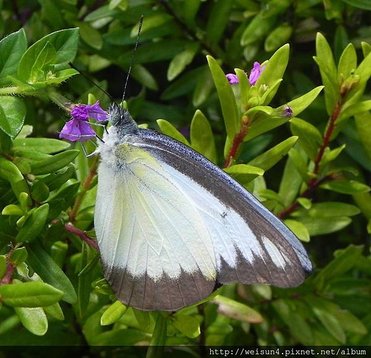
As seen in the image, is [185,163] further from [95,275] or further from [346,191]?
[346,191]

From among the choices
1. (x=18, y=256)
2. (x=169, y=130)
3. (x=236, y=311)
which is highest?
(x=169, y=130)

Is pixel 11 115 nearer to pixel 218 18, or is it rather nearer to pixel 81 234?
pixel 81 234

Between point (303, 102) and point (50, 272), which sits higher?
point (303, 102)

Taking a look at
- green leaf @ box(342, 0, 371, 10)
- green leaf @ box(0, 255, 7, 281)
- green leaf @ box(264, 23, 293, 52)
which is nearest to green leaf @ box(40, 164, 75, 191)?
green leaf @ box(0, 255, 7, 281)

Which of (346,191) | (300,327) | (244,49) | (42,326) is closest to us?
(42,326)

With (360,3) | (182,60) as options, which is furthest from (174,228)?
(360,3)

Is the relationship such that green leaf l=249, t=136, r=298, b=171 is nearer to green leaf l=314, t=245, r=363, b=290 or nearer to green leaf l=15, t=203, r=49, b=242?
green leaf l=314, t=245, r=363, b=290

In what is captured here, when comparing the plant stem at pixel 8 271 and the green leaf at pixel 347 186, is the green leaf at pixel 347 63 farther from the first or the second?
the plant stem at pixel 8 271

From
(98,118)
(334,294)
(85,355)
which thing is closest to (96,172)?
(98,118)
